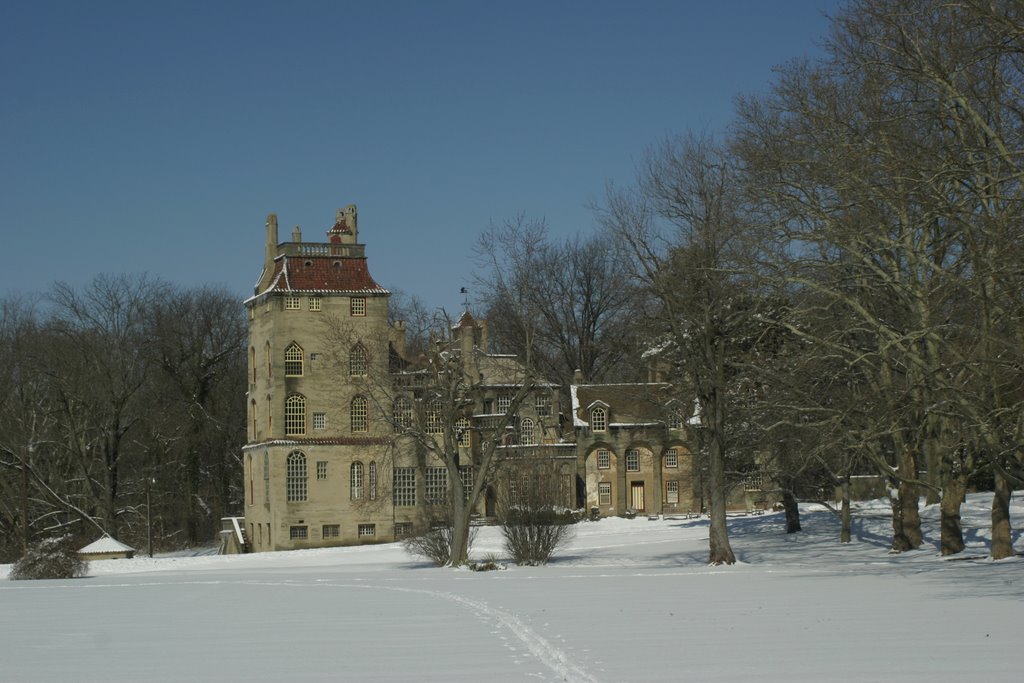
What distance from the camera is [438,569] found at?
40.0 m

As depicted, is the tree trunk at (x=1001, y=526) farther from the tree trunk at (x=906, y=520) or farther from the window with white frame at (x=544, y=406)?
the window with white frame at (x=544, y=406)

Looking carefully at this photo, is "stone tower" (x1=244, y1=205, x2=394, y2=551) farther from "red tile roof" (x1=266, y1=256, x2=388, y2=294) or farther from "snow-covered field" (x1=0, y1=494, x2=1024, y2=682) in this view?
"snow-covered field" (x1=0, y1=494, x2=1024, y2=682)

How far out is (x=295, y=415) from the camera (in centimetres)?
6619

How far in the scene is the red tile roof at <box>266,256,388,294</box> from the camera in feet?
216

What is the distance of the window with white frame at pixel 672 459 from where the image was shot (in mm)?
73375

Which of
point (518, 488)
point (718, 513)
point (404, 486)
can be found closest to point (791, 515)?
point (518, 488)

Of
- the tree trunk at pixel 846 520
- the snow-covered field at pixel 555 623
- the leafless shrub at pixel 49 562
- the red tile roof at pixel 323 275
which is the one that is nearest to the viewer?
the snow-covered field at pixel 555 623

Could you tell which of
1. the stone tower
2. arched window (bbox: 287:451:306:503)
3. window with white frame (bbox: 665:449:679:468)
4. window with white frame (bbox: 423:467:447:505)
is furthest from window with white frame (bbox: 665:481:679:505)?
arched window (bbox: 287:451:306:503)

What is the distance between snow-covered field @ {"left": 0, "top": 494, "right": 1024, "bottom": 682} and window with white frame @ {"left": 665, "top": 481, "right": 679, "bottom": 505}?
1320 inches

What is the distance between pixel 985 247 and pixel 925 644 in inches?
392

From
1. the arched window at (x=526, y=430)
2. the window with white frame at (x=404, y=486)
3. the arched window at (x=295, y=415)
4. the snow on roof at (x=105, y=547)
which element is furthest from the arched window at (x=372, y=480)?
the snow on roof at (x=105, y=547)

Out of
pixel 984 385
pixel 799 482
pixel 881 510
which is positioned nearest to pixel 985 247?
pixel 984 385

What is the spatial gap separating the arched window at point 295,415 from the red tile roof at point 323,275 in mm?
5369

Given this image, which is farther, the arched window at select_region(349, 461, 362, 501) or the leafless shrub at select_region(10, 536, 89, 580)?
the arched window at select_region(349, 461, 362, 501)
